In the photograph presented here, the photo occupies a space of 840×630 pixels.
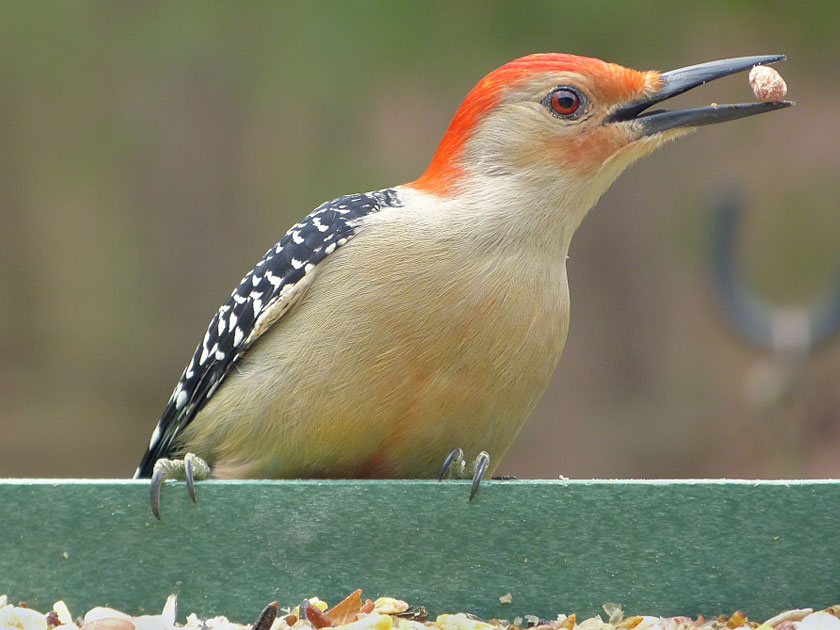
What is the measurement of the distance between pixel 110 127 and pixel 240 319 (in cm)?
554

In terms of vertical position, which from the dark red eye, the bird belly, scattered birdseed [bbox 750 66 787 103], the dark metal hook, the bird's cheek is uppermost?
scattered birdseed [bbox 750 66 787 103]

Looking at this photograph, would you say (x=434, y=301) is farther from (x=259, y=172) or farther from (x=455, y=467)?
(x=259, y=172)

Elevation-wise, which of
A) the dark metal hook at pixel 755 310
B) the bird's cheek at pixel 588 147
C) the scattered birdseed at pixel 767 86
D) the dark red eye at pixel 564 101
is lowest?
the dark metal hook at pixel 755 310

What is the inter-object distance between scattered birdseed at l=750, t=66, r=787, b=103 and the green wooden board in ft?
4.04

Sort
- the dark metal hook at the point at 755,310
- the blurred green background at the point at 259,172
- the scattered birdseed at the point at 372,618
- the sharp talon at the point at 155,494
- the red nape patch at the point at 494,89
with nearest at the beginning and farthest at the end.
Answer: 1. the scattered birdseed at the point at 372,618
2. the sharp talon at the point at 155,494
3. the red nape patch at the point at 494,89
4. the dark metal hook at the point at 755,310
5. the blurred green background at the point at 259,172

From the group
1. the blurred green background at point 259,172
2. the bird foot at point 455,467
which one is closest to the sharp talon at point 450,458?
the bird foot at point 455,467

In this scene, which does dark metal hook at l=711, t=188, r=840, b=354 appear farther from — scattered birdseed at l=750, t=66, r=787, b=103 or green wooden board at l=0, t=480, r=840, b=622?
green wooden board at l=0, t=480, r=840, b=622

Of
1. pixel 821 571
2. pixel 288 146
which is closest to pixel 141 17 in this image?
pixel 288 146

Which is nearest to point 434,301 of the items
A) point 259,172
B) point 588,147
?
point 588,147

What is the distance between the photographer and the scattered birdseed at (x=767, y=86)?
11.0 ft

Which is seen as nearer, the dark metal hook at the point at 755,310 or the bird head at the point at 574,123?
the bird head at the point at 574,123

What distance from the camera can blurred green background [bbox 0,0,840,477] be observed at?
835 cm

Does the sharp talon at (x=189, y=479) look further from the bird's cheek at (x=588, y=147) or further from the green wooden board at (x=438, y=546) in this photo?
the bird's cheek at (x=588, y=147)

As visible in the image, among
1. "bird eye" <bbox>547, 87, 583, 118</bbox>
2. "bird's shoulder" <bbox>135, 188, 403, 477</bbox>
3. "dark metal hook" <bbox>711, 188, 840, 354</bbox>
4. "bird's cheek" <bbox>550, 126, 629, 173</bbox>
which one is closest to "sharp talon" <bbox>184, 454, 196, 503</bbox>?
"bird's shoulder" <bbox>135, 188, 403, 477</bbox>
